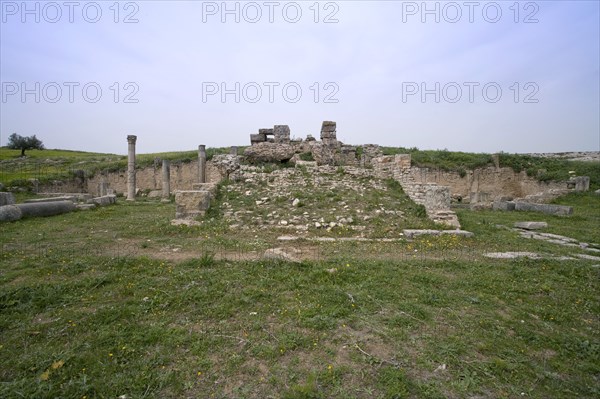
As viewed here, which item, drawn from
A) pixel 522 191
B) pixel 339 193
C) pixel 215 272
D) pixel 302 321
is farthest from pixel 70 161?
pixel 522 191

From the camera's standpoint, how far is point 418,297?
16.6 feet

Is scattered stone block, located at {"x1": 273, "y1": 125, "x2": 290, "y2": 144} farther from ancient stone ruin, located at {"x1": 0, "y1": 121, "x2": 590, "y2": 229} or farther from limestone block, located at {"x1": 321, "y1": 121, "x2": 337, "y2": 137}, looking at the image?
limestone block, located at {"x1": 321, "y1": 121, "x2": 337, "y2": 137}

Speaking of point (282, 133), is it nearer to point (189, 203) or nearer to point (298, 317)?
point (189, 203)

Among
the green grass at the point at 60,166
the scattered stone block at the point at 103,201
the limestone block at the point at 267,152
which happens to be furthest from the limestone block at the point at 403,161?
the green grass at the point at 60,166

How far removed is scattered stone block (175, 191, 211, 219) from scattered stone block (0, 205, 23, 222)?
5949 millimetres

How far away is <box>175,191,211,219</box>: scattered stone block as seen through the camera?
1102 centimetres

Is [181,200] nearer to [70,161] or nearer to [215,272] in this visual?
[215,272]

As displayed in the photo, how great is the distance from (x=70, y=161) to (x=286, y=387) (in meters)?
41.7

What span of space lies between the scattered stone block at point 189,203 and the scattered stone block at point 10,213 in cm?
595

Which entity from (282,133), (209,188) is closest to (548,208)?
(282,133)

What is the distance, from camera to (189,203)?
1115 cm

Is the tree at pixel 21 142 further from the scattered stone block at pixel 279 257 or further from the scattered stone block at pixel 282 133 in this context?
the scattered stone block at pixel 279 257

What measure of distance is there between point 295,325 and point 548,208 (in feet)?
56.3

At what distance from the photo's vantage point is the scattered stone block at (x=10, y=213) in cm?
1108
